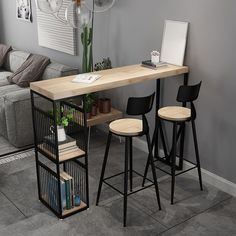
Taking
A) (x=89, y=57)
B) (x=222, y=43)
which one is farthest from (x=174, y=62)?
(x=89, y=57)

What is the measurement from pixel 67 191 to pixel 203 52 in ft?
5.21

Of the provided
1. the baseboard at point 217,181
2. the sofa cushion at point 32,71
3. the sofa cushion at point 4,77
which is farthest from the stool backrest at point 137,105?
the sofa cushion at point 4,77

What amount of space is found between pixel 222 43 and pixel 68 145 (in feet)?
4.76

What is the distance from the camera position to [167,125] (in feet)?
12.8

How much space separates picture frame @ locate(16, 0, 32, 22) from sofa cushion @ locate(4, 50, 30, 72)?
546 mm

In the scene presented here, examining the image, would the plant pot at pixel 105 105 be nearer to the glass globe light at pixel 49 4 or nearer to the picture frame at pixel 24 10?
the glass globe light at pixel 49 4

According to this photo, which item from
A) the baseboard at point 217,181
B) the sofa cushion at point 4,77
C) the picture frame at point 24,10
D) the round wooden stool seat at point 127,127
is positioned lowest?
the baseboard at point 217,181

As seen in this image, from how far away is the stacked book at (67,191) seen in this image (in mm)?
3018

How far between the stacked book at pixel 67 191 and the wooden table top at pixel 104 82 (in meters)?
0.68

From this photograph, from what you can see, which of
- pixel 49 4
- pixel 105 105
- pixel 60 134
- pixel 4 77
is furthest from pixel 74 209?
pixel 4 77

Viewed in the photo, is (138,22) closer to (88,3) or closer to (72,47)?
(88,3)

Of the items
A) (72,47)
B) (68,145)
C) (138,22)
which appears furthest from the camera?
(72,47)

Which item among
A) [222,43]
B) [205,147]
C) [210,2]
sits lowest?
[205,147]

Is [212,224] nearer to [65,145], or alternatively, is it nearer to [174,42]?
[65,145]
